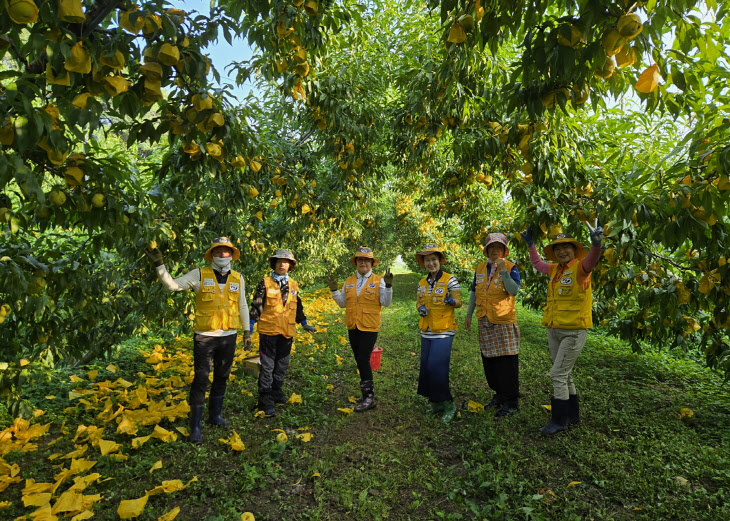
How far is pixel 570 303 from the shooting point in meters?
3.57

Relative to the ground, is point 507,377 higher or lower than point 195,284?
lower

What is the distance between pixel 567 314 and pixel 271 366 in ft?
9.54

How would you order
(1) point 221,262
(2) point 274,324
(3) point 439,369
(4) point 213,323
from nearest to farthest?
(4) point 213,323 < (1) point 221,262 < (3) point 439,369 < (2) point 274,324

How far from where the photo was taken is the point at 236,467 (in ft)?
10.4

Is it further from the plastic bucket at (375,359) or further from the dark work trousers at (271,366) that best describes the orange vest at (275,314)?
the plastic bucket at (375,359)

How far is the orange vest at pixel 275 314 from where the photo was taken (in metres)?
4.35

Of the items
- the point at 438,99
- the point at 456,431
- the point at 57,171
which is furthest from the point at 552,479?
the point at 57,171

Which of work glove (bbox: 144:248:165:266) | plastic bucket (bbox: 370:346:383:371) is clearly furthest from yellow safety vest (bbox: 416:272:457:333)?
work glove (bbox: 144:248:165:266)

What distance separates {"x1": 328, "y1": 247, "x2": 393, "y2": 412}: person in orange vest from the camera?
4461mm

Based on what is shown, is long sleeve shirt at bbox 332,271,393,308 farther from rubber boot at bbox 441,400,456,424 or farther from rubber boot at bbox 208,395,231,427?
rubber boot at bbox 208,395,231,427

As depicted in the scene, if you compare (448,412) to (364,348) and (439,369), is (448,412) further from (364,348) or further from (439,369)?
(364,348)

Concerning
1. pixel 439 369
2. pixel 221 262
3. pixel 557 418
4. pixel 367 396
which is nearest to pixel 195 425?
pixel 221 262

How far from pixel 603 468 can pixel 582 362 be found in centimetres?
396

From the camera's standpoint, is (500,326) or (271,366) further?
(271,366)
